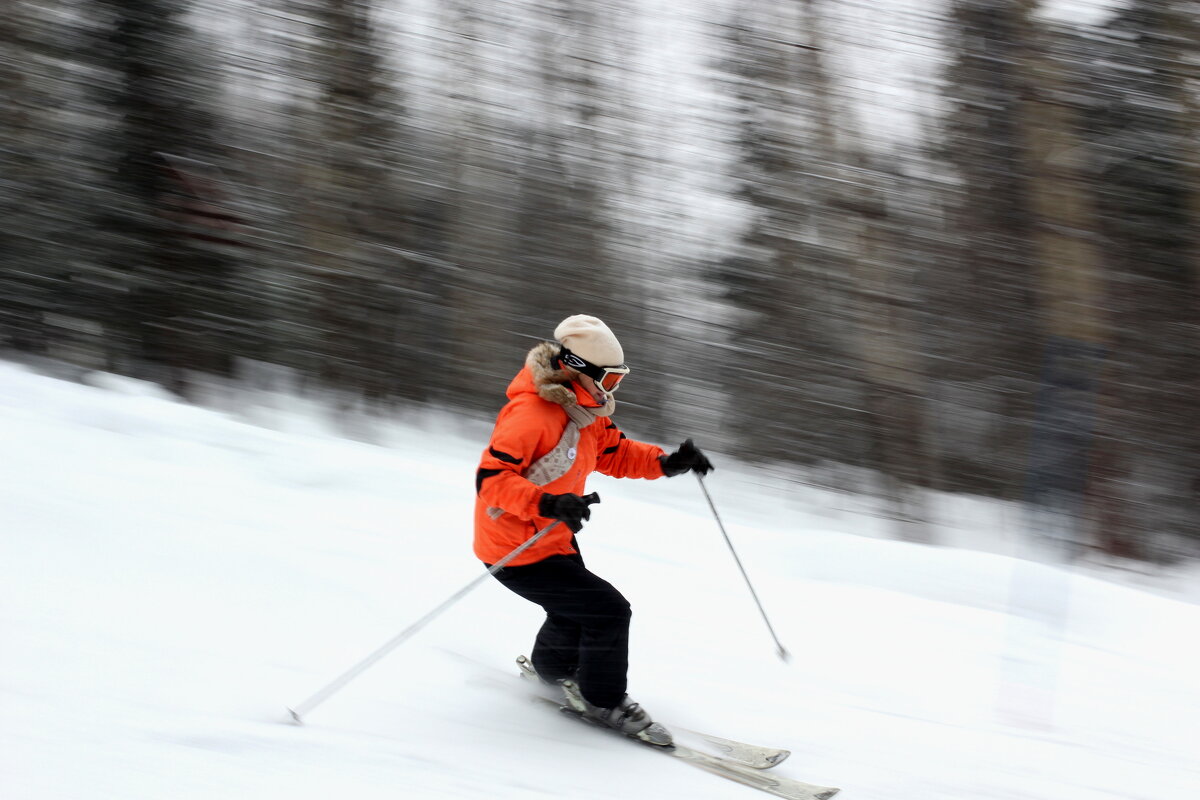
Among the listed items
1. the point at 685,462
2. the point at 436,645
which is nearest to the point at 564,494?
the point at 685,462

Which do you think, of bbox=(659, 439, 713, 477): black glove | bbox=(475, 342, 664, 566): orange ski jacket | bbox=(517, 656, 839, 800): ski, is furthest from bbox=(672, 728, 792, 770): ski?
bbox=(659, 439, 713, 477): black glove

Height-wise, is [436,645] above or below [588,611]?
below

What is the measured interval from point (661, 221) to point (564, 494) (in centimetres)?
478

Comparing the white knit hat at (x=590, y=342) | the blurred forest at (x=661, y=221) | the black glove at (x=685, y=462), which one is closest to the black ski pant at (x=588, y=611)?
the black glove at (x=685, y=462)

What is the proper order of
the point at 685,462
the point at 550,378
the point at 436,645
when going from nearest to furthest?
the point at 550,378 < the point at 685,462 < the point at 436,645

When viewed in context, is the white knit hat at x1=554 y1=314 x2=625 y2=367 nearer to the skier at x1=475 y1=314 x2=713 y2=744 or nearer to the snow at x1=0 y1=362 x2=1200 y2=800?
the skier at x1=475 y1=314 x2=713 y2=744

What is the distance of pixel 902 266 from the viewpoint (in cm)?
695

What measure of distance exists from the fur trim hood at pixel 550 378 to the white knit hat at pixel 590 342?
6 cm

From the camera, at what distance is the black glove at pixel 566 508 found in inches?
112

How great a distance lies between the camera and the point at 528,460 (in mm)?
3031

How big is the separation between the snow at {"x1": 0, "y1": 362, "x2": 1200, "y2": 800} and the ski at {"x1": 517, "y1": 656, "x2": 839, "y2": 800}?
55 mm

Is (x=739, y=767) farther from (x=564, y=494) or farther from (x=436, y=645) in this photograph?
(x=436, y=645)

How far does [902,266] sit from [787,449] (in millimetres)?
1613

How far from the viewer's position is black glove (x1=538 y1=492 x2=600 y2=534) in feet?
9.35
